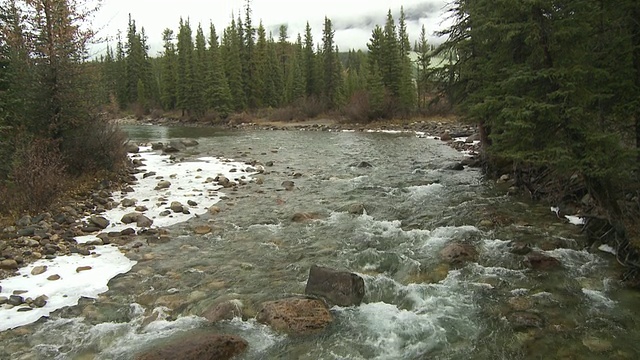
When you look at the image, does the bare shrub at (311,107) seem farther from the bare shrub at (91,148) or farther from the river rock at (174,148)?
the bare shrub at (91,148)

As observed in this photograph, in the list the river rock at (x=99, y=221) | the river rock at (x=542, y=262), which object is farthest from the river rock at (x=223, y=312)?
the river rock at (x=542, y=262)

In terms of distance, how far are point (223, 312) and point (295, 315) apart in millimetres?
1237

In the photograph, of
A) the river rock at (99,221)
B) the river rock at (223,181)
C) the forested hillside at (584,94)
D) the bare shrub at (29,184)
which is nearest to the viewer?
the forested hillside at (584,94)

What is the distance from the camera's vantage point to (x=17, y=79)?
13734 mm

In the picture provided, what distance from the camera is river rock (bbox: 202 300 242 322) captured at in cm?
702

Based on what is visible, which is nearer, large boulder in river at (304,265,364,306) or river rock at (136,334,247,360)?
river rock at (136,334,247,360)

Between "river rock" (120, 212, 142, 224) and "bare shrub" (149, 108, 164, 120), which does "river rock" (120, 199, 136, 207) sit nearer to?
"river rock" (120, 212, 142, 224)

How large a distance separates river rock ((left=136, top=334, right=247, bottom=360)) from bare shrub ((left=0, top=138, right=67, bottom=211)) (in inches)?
295

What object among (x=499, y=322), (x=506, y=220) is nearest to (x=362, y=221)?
(x=506, y=220)

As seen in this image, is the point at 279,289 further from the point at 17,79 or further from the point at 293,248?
the point at 17,79

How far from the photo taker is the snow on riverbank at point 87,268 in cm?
715

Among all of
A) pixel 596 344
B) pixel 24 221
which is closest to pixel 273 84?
pixel 24 221

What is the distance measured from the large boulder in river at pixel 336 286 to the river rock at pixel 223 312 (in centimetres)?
133

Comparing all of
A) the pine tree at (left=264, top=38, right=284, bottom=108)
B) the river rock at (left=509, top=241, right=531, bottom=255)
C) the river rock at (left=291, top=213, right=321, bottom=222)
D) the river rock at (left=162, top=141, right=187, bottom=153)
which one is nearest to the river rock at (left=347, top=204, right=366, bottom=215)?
the river rock at (left=291, top=213, right=321, bottom=222)
